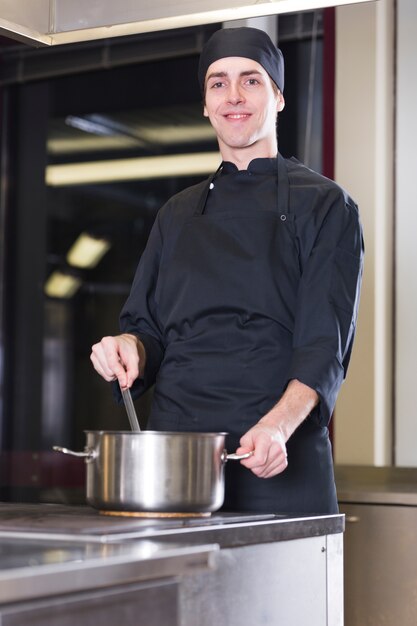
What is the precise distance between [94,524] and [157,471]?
15 centimetres

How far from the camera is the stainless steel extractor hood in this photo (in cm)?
192

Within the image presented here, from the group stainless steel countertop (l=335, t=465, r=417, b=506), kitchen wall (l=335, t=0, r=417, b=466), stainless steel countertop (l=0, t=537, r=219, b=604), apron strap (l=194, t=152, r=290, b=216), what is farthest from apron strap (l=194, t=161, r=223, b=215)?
kitchen wall (l=335, t=0, r=417, b=466)

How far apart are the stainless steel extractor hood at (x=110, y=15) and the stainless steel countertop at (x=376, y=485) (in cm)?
144

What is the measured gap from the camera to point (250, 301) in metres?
1.97

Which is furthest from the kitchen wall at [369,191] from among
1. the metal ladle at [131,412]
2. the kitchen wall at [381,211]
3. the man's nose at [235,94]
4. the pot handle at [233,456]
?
the pot handle at [233,456]

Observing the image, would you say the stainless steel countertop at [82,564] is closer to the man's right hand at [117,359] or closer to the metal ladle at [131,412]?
the metal ladle at [131,412]

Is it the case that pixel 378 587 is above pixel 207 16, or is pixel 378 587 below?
below

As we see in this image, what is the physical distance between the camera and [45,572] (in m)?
0.96

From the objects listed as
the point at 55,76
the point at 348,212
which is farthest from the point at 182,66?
the point at 348,212

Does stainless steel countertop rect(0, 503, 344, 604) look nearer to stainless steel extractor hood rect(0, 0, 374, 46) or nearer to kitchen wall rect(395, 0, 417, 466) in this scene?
stainless steel extractor hood rect(0, 0, 374, 46)

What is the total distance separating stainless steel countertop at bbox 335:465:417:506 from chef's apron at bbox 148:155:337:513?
949 mm

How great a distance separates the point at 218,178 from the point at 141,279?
250 mm

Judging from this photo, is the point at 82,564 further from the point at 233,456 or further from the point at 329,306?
the point at 329,306

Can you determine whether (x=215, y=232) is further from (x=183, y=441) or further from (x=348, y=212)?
(x=183, y=441)
